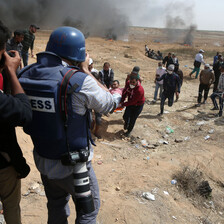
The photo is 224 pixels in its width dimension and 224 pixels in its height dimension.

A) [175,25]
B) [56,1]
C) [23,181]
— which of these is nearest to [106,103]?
[23,181]

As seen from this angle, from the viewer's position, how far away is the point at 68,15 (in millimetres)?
28438

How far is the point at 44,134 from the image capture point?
1.53 m

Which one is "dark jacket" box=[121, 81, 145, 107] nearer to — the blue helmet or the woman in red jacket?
the woman in red jacket

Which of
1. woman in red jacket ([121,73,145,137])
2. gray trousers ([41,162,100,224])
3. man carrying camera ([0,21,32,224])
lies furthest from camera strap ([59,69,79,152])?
woman in red jacket ([121,73,145,137])

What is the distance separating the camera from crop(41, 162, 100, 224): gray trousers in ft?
5.32

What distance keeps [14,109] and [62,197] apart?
927 mm

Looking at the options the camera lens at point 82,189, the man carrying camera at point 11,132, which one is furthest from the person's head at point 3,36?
the camera lens at point 82,189

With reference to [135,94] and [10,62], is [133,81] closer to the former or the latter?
[135,94]

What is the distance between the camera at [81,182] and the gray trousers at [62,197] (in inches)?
3.4

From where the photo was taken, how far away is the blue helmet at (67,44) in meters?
1.55

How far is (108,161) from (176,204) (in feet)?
5.53

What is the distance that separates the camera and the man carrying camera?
0.35 meters

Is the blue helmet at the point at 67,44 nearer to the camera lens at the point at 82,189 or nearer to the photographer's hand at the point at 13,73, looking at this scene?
the photographer's hand at the point at 13,73

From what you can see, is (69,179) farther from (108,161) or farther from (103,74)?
(103,74)
